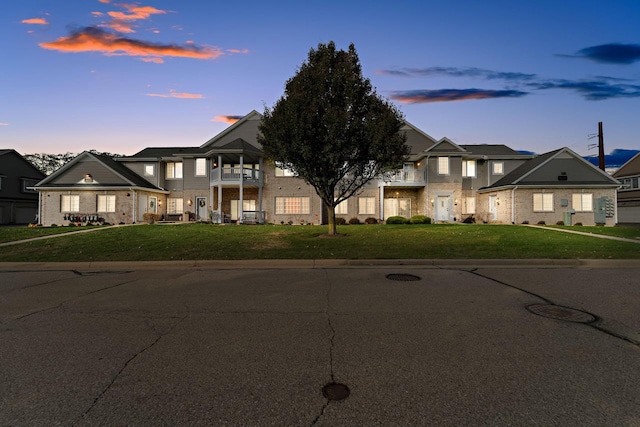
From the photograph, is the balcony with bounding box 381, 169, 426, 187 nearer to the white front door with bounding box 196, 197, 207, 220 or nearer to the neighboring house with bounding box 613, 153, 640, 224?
the white front door with bounding box 196, 197, 207, 220

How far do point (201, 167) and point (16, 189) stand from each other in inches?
1009

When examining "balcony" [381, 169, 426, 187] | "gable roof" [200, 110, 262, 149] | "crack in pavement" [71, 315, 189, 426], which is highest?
"gable roof" [200, 110, 262, 149]

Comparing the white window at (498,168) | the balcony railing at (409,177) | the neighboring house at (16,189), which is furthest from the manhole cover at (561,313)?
the neighboring house at (16,189)

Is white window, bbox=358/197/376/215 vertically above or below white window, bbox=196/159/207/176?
below

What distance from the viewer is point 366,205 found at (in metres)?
28.0

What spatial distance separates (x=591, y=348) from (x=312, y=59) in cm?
1558

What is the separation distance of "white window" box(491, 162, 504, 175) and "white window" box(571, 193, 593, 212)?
19.2ft

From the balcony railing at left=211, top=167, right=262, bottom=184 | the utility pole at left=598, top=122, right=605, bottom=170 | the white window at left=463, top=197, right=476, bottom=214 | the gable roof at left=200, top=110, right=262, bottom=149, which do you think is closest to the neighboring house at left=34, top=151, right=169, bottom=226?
the balcony railing at left=211, top=167, right=262, bottom=184

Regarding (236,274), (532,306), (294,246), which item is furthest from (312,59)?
(532,306)

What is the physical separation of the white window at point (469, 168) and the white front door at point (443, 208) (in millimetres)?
3962

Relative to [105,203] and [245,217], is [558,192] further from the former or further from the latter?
[105,203]

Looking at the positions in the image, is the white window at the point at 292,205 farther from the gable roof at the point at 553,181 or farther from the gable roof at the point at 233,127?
the gable roof at the point at 553,181

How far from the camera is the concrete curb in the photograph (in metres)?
9.91

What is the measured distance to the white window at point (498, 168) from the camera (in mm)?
30328
